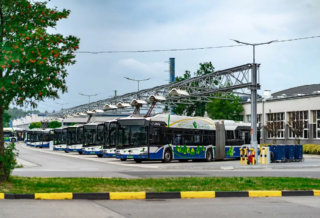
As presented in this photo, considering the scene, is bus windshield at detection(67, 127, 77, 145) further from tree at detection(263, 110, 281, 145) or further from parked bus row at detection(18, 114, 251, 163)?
tree at detection(263, 110, 281, 145)

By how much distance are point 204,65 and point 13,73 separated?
5555 cm

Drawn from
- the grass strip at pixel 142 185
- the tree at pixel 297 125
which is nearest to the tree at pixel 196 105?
the tree at pixel 297 125

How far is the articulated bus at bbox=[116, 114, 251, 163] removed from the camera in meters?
31.8

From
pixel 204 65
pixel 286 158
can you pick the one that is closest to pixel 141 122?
pixel 286 158

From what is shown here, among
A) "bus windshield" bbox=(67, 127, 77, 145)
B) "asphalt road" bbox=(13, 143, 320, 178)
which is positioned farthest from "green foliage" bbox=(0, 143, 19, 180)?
"bus windshield" bbox=(67, 127, 77, 145)

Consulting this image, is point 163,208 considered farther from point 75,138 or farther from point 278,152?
point 75,138

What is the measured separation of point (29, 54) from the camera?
13539 mm

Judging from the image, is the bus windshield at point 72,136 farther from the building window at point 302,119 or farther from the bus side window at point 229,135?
the building window at point 302,119

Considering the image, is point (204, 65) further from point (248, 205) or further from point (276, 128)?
point (248, 205)

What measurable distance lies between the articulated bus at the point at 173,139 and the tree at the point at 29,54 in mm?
16675


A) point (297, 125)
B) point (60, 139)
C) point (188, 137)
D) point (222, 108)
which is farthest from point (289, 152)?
point (60, 139)

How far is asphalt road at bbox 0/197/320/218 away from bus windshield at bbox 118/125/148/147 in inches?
715

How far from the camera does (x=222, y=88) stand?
3744 cm

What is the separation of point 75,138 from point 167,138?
2049 cm
